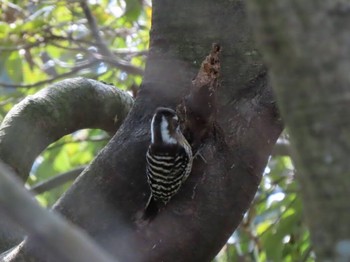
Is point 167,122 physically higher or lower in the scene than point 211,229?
higher

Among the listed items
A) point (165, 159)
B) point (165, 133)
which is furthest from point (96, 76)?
point (165, 133)

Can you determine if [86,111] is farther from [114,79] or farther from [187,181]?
[114,79]

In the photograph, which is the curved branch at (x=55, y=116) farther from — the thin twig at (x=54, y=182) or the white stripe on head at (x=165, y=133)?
the thin twig at (x=54, y=182)

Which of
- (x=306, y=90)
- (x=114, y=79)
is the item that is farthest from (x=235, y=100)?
(x=114, y=79)

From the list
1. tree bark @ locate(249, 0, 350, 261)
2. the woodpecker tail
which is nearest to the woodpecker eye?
the woodpecker tail

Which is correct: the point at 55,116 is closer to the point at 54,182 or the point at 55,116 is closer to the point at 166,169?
the point at 166,169

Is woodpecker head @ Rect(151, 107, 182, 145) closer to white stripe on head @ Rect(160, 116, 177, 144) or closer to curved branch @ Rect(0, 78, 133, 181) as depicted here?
white stripe on head @ Rect(160, 116, 177, 144)
